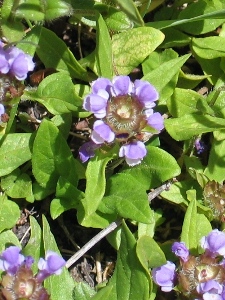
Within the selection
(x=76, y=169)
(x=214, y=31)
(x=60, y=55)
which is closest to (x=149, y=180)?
(x=76, y=169)

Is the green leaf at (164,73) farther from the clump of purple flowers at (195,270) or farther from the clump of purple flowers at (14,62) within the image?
the clump of purple flowers at (195,270)

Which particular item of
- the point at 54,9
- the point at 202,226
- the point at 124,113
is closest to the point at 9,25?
the point at 54,9

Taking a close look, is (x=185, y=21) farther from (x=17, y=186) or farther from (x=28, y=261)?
(x=28, y=261)

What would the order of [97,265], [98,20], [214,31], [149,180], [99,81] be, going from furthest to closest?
[214,31], [97,265], [149,180], [98,20], [99,81]

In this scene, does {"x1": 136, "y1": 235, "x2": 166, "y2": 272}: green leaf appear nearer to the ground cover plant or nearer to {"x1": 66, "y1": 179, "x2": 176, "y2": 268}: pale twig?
the ground cover plant

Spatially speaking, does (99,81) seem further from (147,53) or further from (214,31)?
(214,31)

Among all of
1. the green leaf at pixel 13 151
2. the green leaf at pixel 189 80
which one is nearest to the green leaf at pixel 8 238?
the green leaf at pixel 13 151
